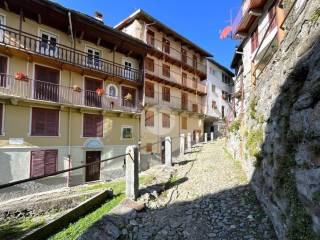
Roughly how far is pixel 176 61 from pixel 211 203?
23637mm

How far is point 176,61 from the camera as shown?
2798 cm

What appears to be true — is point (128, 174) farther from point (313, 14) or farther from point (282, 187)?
point (313, 14)

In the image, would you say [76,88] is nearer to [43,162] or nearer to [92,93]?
[92,93]

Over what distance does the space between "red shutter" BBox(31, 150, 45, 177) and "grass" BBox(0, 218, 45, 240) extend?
6299 millimetres

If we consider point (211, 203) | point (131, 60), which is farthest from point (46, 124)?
point (211, 203)

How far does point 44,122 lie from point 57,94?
212 cm

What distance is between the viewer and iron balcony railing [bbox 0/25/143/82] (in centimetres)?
1488

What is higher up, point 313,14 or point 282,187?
point 313,14

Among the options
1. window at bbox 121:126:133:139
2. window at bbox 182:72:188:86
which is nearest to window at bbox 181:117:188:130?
window at bbox 182:72:188:86

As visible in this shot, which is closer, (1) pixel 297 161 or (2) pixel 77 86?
(1) pixel 297 161

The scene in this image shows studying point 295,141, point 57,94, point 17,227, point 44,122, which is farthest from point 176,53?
point 295,141

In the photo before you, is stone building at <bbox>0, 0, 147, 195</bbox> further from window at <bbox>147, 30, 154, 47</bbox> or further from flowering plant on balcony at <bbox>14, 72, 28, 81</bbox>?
window at <bbox>147, 30, 154, 47</bbox>

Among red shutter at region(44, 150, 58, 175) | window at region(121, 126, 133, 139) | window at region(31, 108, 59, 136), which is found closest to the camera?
window at region(31, 108, 59, 136)

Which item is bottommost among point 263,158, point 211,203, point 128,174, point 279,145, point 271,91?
point 211,203
